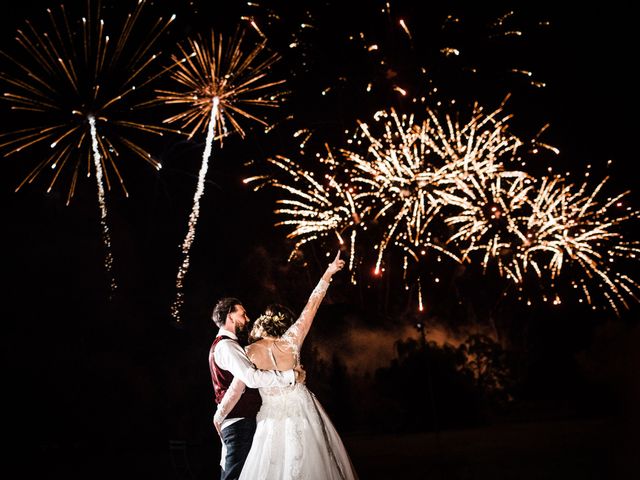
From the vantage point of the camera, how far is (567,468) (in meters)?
7.28

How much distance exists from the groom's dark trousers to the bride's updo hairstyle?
61cm

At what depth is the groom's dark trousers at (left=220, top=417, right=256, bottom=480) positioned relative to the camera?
3.97 meters

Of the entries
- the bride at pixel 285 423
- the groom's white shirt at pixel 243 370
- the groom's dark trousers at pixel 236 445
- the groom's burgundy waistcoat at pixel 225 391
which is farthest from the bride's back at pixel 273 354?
the groom's dark trousers at pixel 236 445

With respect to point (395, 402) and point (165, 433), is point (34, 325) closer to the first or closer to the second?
point (165, 433)

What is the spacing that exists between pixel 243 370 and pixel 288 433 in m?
0.61

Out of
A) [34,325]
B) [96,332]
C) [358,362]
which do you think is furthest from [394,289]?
[34,325]

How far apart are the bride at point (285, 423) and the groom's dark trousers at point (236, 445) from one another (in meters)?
0.06

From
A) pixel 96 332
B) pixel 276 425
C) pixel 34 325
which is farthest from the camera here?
pixel 96 332

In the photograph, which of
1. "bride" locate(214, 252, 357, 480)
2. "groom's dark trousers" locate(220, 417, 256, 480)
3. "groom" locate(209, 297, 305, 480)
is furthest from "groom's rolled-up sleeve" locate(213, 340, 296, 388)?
"groom's dark trousers" locate(220, 417, 256, 480)

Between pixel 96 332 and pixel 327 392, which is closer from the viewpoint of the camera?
pixel 96 332

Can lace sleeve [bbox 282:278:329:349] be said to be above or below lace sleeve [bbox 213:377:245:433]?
above

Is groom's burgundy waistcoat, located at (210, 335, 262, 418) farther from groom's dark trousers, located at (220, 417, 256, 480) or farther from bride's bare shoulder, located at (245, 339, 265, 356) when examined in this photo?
bride's bare shoulder, located at (245, 339, 265, 356)

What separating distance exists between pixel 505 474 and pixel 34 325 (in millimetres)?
9320

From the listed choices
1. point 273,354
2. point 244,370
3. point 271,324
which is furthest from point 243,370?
point 271,324
